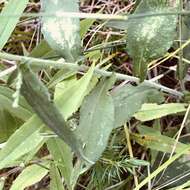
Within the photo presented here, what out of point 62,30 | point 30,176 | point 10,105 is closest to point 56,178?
point 30,176

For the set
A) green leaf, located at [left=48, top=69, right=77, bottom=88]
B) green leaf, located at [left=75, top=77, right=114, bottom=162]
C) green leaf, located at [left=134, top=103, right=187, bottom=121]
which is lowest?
green leaf, located at [left=134, top=103, right=187, bottom=121]

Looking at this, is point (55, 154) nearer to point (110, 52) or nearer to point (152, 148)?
point (152, 148)

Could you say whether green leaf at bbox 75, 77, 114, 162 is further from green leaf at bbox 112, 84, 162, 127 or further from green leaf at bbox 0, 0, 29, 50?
green leaf at bbox 0, 0, 29, 50

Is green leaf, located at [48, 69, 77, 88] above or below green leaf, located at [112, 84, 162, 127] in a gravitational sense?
above

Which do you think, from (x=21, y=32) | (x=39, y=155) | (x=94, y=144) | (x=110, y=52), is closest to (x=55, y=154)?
(x=94, y=144)

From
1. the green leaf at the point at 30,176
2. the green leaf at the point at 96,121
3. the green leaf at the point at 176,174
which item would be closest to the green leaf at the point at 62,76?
the green leaf at the point at 96,121

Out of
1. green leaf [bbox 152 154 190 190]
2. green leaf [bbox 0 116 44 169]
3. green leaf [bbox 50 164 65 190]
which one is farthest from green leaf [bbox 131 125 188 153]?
green leaf [bbox 0 116 44 169]

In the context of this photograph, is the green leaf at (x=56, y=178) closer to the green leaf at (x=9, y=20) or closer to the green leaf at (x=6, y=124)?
the green leaf at (x=6, y=124)
